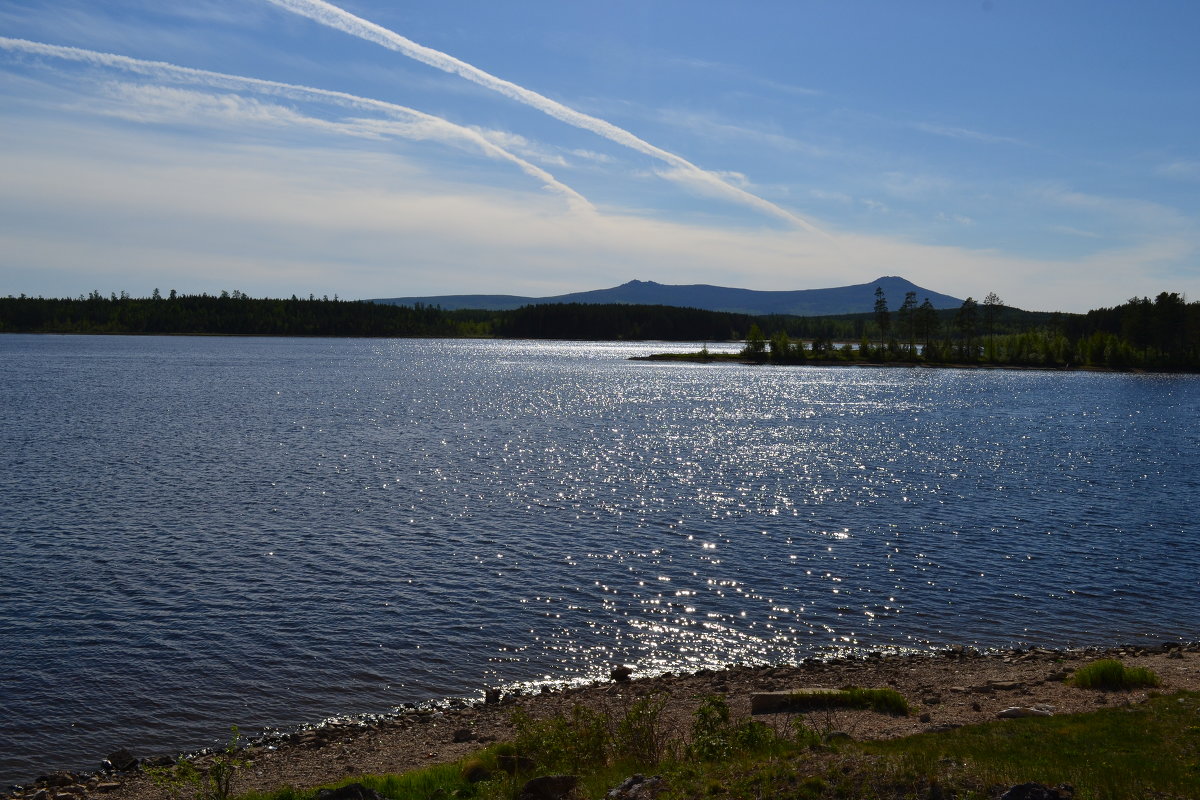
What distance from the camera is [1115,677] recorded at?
21.1 metres

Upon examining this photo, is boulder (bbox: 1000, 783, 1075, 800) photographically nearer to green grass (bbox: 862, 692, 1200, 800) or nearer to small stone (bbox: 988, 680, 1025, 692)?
green grass (bbox: 862, 692, 1200, 800)

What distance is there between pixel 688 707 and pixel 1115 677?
10899mm

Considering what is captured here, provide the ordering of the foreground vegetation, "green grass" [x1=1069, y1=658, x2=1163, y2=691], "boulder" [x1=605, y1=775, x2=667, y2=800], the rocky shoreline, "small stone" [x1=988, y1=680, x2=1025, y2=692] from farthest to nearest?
1. "small stone" [x1=988, y1=680, x2=1025, y2=692]
2. "green grass" [x1=1069, y1=658, x2=1163, y2=691]
3. the rocky shoreline
4. "boulder" [x1=605, y1=775, x2=667, y2=800]
5. the foreground vegetation

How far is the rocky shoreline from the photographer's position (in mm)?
17984

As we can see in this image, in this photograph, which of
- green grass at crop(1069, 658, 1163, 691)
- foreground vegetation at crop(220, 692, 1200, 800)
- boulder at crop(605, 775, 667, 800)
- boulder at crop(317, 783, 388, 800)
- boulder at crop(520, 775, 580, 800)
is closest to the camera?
foreground vegetation at crop(220, 692, 1200, 800)

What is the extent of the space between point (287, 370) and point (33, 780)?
541ft

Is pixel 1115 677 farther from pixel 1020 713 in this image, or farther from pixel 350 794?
pixel 350 794

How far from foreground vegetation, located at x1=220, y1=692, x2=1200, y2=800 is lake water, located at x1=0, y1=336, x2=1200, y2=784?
297 inches

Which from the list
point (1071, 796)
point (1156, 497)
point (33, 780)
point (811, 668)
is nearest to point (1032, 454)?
point (1156, 497)

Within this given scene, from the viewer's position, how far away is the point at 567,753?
16.2 m

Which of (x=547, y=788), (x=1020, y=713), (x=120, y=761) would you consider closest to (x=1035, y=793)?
(x=1020, y=713)

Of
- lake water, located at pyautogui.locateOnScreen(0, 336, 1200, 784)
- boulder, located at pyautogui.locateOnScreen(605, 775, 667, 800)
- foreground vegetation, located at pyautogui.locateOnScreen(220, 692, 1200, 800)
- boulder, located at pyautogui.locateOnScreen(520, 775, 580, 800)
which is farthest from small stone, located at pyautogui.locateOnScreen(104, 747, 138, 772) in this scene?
boulder, located at pyautogui.locateOnScreen(605, 775, 667, 800)

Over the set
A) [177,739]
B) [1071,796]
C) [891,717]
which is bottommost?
[177,739]

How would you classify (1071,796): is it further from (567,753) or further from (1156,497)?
(1156,497)
